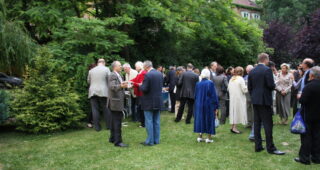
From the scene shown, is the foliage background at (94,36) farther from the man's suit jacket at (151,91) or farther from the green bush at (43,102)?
the man's suit jacket at (151,91)

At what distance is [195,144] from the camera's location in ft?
25.5

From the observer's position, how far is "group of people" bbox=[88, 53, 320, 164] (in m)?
6.12

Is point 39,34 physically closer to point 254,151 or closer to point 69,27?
point 69,27

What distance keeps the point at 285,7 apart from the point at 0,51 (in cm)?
4064

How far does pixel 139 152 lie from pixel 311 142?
3611 mm

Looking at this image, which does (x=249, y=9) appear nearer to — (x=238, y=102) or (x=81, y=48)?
(x=81, y=48)

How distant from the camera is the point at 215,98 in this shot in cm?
776

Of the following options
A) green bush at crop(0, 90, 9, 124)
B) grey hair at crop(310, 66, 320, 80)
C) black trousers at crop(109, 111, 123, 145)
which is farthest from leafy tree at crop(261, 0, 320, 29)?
green bush at crop(0, 90, 9, 124)

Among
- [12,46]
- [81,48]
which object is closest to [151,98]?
[12,46]

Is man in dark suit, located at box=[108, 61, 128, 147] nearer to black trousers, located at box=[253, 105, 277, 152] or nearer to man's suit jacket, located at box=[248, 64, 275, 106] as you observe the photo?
man's suit jacket, located at box=[248, 64, 275, 106]

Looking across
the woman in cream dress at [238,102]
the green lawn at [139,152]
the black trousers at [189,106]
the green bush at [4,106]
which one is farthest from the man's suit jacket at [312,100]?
the green bush at [4,106]

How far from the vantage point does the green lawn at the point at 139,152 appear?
620 cm

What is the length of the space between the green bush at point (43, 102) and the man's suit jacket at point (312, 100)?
6.55 meters

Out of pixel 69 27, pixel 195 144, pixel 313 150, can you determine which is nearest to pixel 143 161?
pixel 195 144
